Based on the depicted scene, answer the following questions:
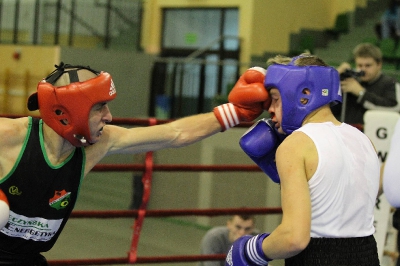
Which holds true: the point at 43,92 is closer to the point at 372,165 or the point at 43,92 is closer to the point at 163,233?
the point at 372,165

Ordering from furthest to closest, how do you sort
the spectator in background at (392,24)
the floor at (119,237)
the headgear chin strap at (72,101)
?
the spectator in background at (392,24) < the floor at (119,237) < the headgear chin strap at (72,101)

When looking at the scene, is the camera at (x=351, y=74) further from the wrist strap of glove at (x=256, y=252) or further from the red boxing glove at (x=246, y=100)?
the wrist strap of glove at (x=256, y=252)

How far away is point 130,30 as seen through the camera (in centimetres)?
1268

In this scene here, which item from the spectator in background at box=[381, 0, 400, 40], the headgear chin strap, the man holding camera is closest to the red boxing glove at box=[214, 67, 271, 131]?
the headgear chin strap

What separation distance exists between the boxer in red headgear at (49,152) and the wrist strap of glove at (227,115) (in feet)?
0.64

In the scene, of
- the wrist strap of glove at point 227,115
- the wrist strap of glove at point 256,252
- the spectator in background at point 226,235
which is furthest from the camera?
the spectator in background at point 226,235

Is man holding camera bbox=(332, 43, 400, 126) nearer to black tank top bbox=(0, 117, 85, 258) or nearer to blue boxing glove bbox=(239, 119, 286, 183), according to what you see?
blue boxing glove bbox=(239, 119, 286, 183)

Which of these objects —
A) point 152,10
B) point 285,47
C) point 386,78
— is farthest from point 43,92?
point 152,10

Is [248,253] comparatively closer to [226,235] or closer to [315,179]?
[315,179]

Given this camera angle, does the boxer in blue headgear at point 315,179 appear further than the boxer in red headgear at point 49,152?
No

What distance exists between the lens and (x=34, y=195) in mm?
2441

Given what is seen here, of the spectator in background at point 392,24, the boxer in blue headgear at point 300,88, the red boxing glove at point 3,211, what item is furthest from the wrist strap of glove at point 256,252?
the spectator in background at point 392,24

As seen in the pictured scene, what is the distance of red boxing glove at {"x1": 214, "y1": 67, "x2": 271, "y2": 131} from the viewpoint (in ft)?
8.40

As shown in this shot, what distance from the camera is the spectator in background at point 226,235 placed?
175 inches
